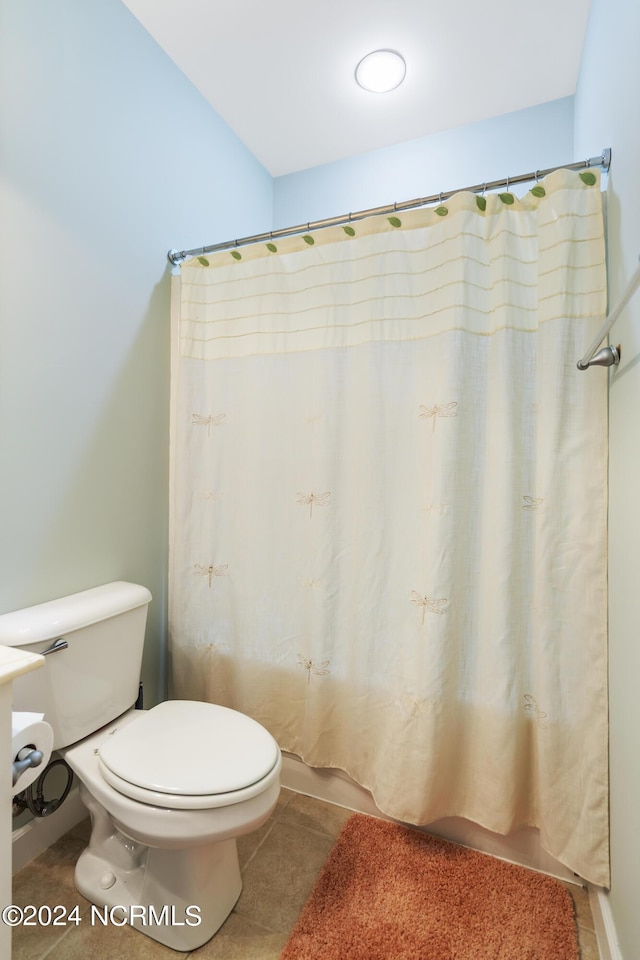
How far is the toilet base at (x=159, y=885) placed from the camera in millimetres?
1141

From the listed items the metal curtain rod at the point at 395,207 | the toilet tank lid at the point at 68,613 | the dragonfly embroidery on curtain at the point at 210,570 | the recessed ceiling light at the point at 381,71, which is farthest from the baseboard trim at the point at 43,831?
the recessed ceiling light at the point at 381,71

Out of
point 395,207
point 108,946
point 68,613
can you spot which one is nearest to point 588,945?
point 108,946

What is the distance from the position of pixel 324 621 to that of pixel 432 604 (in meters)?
0.37

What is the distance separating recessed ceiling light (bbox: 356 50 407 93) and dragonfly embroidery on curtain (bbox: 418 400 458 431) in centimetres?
130

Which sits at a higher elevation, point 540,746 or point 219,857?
point 540,746

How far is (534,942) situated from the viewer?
1141 mm

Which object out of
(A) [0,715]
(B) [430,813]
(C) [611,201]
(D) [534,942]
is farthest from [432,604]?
(C) [611,201]

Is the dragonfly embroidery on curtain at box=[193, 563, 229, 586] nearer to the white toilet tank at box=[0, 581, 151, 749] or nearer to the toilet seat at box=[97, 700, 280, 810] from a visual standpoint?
the white toilet tank at box=[0, 581, 151, 749]

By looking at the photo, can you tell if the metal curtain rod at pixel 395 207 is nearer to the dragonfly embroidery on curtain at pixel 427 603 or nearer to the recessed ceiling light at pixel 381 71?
the recessed ceiling light at pixel 381 71

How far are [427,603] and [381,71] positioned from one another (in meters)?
1.87

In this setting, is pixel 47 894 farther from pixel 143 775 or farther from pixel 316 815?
pixel 316 815

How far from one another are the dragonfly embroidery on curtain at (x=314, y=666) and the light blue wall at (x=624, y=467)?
0.79 m

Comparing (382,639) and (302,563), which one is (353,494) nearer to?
(302,563)

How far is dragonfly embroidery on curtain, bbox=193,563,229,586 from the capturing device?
65.5 inches
